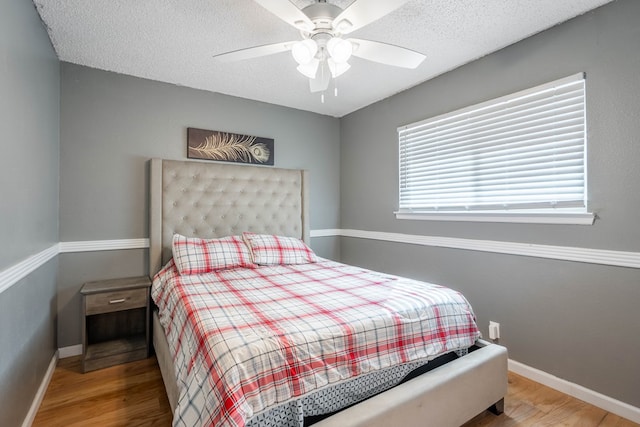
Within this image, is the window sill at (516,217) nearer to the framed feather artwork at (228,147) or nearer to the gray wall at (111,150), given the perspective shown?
the framed feather artwork at (228,147)

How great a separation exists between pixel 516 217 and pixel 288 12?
6.70 ft

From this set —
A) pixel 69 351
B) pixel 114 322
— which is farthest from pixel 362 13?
pixel 69 351

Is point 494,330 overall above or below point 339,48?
below

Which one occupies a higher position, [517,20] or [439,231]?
[517,20]

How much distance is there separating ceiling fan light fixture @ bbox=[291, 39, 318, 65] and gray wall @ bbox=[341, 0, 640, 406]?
1.58 metres

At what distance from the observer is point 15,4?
1524mm

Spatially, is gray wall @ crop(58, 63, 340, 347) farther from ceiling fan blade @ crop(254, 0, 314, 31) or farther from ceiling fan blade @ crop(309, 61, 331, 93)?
ceiling fan blade @ crop(254, 0, 314, 31)

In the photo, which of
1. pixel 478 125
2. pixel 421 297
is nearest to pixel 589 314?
pixel 421 297

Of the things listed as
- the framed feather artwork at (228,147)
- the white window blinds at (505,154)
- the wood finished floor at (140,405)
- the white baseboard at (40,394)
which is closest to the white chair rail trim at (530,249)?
the white window blinds at (505,154)

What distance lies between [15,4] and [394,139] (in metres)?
2.94

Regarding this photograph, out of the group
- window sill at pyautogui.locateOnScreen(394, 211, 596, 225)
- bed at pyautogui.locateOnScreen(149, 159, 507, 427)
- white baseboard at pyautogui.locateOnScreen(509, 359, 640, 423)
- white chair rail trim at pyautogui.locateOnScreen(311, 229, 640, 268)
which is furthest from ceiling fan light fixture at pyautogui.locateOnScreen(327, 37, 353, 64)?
white baseboard at pyautogui.locateOnScreen(509, 359, 640, 423)

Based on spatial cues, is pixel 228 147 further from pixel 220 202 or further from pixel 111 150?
pixel 111 150

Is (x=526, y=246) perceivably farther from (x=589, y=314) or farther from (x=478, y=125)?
(x=478, y=125)

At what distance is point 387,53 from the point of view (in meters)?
1.85
